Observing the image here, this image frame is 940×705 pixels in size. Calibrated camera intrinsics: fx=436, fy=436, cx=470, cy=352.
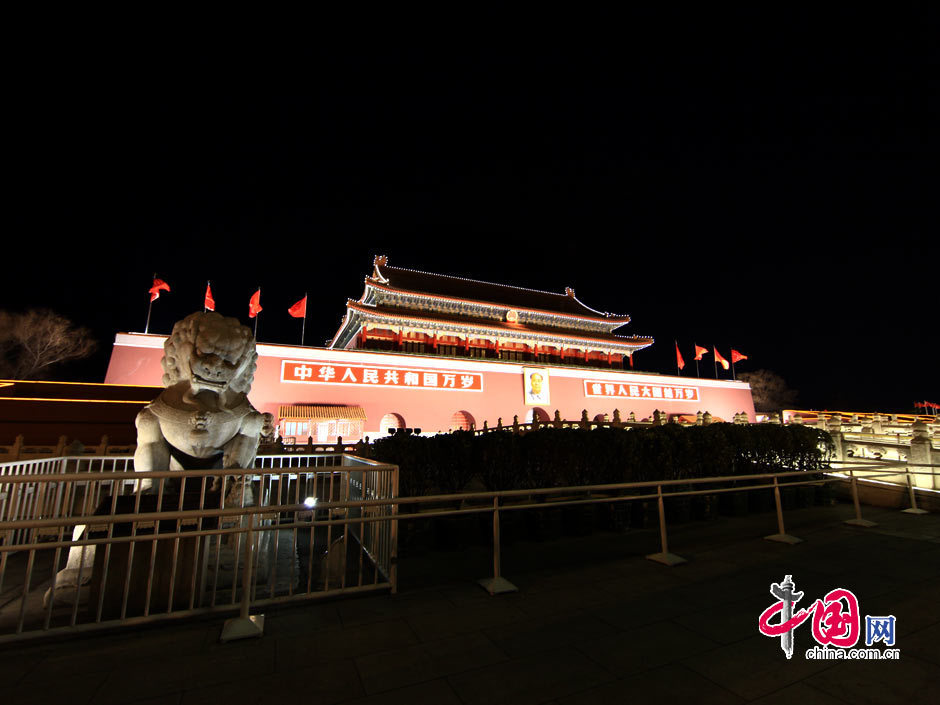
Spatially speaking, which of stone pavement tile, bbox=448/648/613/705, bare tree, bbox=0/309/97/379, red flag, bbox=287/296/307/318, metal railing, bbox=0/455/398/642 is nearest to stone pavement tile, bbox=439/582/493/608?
metal railing, bbox=0/455/398/642

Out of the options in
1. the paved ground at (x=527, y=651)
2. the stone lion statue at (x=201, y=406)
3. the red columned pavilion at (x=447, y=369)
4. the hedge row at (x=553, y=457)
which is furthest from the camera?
the red columned pavilion at (x=447, y=369)

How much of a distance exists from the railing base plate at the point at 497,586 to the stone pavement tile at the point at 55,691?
8.18 ft

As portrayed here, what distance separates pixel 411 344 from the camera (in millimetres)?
22734

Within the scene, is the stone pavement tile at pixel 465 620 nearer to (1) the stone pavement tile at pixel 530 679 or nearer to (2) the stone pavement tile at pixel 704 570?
(1) the stone pavement tile at pixel 530 679

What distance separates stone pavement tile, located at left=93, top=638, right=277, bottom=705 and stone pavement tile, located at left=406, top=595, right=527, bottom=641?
36.4 inches

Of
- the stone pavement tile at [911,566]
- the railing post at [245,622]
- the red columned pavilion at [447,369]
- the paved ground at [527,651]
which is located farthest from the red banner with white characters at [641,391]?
the railing post at [245,622]

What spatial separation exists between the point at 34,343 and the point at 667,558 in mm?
27712

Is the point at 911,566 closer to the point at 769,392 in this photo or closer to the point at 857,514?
the point at 857,514

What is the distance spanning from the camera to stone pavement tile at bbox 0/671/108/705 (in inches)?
82.7

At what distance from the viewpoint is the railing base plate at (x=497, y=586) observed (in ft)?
11.8

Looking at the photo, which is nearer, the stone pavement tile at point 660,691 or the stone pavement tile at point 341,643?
the stone pavement tile at point 660,691

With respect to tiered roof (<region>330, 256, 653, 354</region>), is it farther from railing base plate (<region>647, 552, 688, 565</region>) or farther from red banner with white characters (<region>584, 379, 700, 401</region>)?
railing base plate (<region>647, 552, 688, 565</region>)

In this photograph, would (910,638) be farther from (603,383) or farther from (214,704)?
(603,383)

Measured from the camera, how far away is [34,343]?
2048 cm
